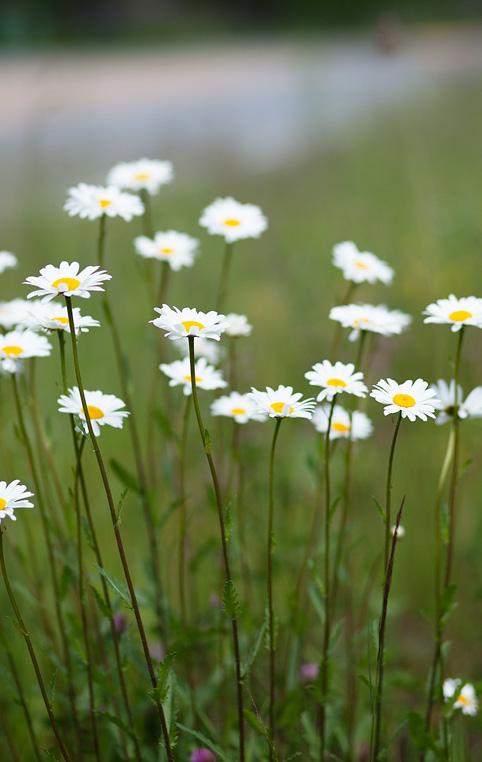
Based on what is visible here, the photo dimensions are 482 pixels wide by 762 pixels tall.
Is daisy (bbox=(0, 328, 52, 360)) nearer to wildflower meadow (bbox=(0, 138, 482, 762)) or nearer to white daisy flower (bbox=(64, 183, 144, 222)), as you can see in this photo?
wildflower meadow (bbox=(0, 138, 482, 762))

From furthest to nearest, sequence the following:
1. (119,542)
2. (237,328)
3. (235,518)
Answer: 1. (235,518)
2. (237,328)
3. (119,542)

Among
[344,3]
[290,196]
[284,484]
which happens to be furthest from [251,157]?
[344,3]

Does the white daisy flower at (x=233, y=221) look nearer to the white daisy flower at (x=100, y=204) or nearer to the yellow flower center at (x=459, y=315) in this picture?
the white daisy flower at (x=100, y=204)

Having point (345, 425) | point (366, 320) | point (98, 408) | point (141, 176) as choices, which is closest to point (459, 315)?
point (366, 320)

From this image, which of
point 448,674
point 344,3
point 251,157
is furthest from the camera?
point 344,3

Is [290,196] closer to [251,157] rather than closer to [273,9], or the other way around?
[251,157]

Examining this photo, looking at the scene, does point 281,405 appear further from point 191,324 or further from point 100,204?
point 100,204
